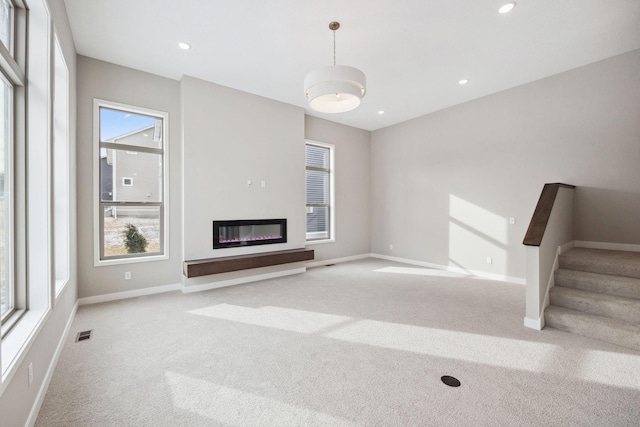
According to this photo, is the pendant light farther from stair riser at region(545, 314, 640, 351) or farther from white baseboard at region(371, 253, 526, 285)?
white baseboard at region(371, 253, 526, 285)

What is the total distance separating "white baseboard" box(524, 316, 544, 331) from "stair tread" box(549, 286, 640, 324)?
414 mm

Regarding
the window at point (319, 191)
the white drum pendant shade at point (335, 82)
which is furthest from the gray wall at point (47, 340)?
the window at point (319, 191)

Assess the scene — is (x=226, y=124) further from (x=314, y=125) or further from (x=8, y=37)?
(x=8, y=37)

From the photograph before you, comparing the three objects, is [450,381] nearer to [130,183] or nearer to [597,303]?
[597,303]

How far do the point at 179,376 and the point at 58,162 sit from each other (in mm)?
2551

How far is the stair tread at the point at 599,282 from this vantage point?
9.58 ft

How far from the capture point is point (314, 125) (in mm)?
6285

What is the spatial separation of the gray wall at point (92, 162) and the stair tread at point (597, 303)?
5154 millimetres

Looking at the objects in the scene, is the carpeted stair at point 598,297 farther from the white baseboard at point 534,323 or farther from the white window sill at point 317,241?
the white window sill at point 317,241

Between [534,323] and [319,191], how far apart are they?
459 cm

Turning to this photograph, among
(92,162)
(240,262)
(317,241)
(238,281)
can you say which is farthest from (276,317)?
(92,162)

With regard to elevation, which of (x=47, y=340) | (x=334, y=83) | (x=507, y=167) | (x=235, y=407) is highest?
(x=334, y=83)

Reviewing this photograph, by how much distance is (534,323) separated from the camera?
9.82 feet

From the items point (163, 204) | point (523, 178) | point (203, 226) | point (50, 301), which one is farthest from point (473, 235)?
point (50, 301)
